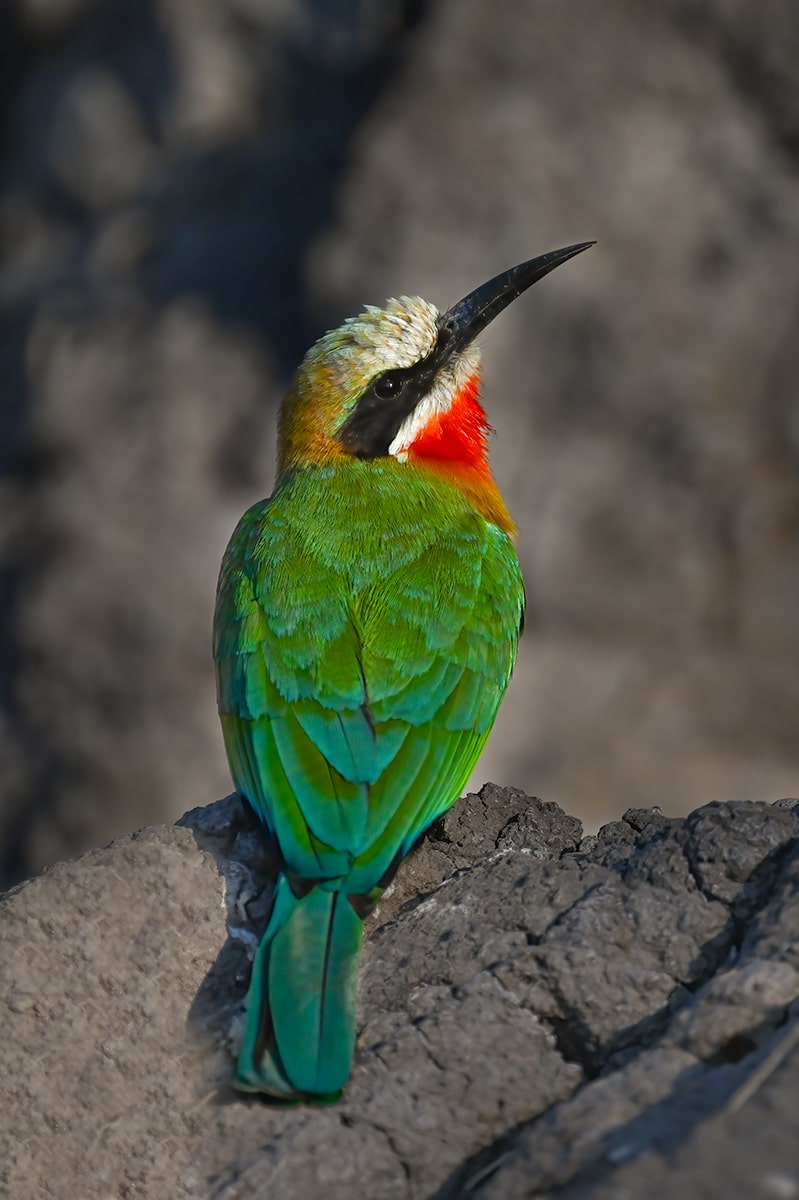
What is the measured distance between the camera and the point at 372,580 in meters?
3.17

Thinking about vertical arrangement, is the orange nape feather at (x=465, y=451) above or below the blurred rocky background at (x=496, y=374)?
below

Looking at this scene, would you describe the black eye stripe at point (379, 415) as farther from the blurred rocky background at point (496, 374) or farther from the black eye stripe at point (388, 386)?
the blurred rocky background at point (496, 374)

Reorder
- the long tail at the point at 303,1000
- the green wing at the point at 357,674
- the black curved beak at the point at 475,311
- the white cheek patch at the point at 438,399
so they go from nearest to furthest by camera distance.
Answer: the long tail at the point at 303,1000
the green wing at the point at 357,674
the white cheek patch at the point at 438,399
the black curved beak at the point at 475,311

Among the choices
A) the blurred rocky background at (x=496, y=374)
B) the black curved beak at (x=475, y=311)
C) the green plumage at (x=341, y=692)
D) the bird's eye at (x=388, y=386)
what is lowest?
the green plumage at (x=341, y=692)

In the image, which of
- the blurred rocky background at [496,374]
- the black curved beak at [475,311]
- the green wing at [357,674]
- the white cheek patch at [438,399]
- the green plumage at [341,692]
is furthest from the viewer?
the blurred rocky background at [496,374]

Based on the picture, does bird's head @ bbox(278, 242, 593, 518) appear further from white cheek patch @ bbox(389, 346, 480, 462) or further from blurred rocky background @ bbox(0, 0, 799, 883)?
blurred rocky background @ bbox(0, 0, 799, 883)

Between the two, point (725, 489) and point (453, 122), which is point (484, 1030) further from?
point (453, 122)

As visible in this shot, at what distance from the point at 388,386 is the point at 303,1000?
2039 mm

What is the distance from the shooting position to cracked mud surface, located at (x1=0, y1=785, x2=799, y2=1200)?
194 cm

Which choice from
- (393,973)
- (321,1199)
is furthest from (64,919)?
(321,1199)

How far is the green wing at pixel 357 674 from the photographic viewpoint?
269cm

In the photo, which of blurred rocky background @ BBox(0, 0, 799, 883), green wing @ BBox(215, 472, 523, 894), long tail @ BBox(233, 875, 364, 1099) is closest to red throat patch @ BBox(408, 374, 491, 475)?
green wing @ BBox(215, 472, 523, 894)

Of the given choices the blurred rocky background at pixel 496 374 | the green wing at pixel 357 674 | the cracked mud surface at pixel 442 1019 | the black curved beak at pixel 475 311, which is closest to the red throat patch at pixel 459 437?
the black curved beak at pixel 475 311

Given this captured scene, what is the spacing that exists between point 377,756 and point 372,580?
1.63ft
